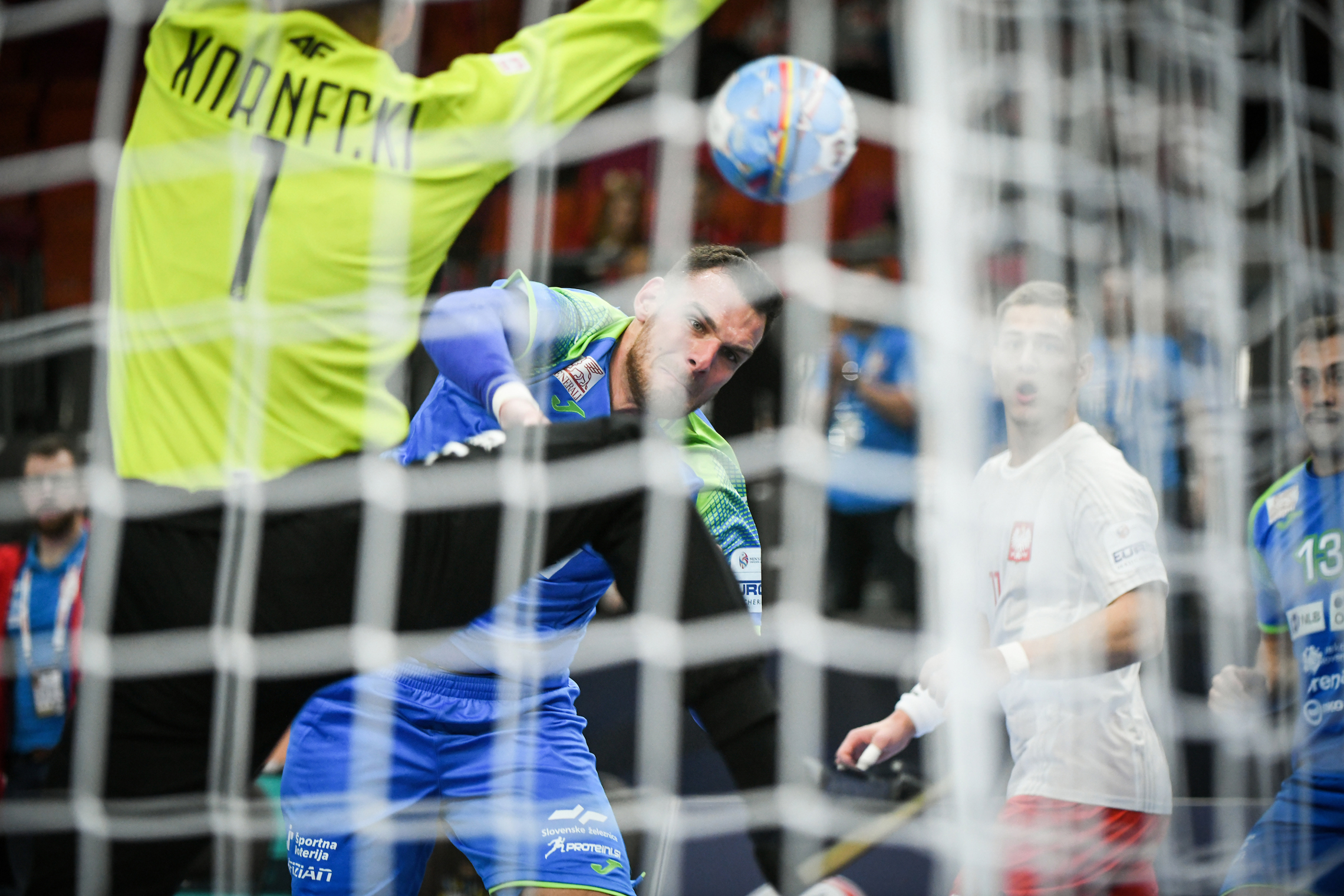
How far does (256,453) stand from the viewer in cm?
199

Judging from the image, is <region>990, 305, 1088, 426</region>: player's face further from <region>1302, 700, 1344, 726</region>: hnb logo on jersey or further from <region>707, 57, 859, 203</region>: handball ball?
<region>1302, 700, 1344, 726</region>: hnb logo on jersey

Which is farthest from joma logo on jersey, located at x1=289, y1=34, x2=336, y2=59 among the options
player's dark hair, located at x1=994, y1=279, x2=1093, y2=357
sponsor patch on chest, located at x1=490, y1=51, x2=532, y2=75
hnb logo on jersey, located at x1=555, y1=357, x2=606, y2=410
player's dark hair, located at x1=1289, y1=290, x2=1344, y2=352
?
player's dark hair, located at x1=1289, y1=290, x2=1344, y2=352

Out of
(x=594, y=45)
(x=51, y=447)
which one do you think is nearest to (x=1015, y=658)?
(x=594, y=45)

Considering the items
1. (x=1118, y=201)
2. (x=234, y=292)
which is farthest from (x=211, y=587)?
(x=1118, y=201)

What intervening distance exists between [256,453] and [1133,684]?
5.41 ft

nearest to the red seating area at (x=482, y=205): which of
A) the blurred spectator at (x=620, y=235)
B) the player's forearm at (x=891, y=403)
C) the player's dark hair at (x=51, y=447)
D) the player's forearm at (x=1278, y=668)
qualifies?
the blurred spectator at (x=620, y=235)

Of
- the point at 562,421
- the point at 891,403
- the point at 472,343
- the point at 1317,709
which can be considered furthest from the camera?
the point at 891,403

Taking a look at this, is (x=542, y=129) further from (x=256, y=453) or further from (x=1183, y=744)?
(x=1183, y=744)

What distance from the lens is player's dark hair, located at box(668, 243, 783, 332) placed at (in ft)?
6.61

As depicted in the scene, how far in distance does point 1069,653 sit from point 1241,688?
599 mm

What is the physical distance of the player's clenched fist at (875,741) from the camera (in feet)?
5.65

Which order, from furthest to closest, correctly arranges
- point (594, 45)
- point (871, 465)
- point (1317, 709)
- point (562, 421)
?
1. point (871, 465)
2. point (1317, 709)
3. point (594, 45)
4. point (562, 421)

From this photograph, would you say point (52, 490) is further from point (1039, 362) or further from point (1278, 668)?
point (1278, 668)

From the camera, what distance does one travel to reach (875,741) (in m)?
1.76
